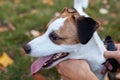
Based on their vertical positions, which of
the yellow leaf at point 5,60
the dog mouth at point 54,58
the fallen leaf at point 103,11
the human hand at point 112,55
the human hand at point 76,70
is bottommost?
the fallen leaf at point 103,11

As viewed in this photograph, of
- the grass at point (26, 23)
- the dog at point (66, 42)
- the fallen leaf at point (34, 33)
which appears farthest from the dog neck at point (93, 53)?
→ the fallen leaf at point (34, 33)

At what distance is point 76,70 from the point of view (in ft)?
9.02

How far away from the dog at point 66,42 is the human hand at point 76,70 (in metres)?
0.04

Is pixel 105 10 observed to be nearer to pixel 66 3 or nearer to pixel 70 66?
pixel 66 3

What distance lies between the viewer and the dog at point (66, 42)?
2.68 m

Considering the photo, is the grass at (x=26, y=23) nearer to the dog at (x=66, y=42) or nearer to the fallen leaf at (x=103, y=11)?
the fallen leaf at (x=103, y=11)

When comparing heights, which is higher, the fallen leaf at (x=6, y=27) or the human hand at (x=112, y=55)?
the human hand at (x=112, y=55)

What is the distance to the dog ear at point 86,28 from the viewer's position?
2650 mm

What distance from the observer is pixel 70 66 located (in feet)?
9.14

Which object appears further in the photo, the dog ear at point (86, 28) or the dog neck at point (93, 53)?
the dog neck at point (93, 53)

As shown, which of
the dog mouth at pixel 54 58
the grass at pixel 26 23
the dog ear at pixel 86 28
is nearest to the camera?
the dog ear at pixel 86 28

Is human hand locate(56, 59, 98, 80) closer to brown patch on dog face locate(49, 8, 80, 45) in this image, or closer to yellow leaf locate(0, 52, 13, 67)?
brown patch on dog face locate(49, 8, 80, 45)

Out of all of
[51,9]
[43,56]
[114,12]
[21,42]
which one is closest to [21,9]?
[51,9]

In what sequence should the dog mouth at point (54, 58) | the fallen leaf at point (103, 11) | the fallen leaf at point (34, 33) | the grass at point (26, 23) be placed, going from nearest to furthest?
the dog mouth at point (54, 58) → the grass at point (26, 23) → the fallen leaf at point (34, 33) → the fallen leaf at point (103, 11)
